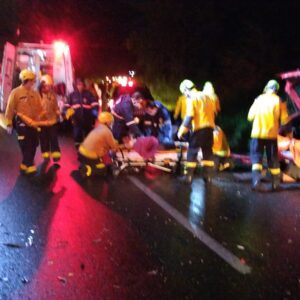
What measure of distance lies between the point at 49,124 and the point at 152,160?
2.10 meters

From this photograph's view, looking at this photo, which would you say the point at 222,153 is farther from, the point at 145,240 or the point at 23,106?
the point at 145,240

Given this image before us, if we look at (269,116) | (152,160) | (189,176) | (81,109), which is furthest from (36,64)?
(269,116)

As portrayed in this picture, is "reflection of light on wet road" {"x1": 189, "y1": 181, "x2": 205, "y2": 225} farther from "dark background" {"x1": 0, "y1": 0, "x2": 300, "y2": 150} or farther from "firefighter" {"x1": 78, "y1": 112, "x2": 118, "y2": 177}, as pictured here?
"dark background" {"x1": 0, "y1": 0, "x2": 300, "y2": 150}

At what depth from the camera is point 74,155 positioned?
11.3 m

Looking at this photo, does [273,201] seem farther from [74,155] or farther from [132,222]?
[74,155]

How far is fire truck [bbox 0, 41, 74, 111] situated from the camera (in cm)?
1557

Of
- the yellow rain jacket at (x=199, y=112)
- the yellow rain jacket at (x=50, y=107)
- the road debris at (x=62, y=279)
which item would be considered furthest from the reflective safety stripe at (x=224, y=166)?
the road debris at (x=62, y=279)

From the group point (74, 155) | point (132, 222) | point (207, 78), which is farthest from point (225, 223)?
point (207, 78)

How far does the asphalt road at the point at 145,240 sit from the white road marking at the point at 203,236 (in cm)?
1

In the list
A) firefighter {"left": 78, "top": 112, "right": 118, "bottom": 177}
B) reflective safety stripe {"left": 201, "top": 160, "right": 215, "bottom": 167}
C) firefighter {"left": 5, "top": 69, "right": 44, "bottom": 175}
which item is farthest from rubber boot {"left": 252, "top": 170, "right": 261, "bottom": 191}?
firefighter {"left": 5, "top": 69, "right": 44, "bottom": 175}

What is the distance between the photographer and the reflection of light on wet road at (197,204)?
6.25m

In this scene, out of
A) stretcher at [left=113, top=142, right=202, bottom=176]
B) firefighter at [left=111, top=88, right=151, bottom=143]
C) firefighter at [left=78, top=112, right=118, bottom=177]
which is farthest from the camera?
firefighter at [left=111, top=88, right=151, bottom=143]

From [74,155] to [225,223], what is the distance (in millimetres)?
6011

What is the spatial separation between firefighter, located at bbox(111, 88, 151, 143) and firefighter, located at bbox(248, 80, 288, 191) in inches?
110
